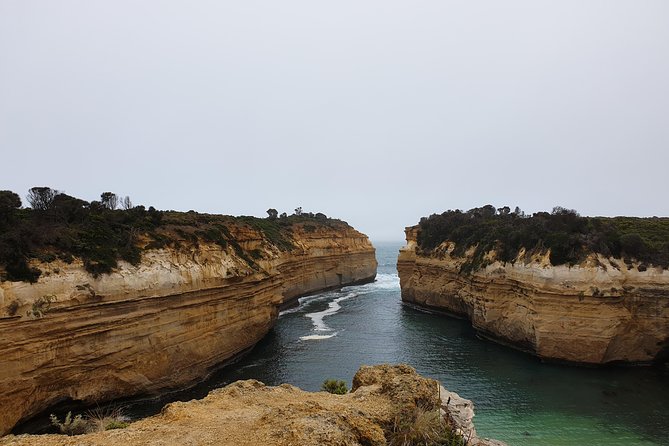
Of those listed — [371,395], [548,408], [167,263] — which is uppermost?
[167,263]

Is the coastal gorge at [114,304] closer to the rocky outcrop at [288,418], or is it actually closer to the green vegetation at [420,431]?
the rocky outcrop at [288,418]

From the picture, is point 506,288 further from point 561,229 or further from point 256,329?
point 256,329

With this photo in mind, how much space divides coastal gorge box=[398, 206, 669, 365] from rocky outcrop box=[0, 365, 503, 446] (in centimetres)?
1506

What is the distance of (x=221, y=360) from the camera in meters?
25.0

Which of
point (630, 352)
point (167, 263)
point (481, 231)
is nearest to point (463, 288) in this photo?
point (481, 231)

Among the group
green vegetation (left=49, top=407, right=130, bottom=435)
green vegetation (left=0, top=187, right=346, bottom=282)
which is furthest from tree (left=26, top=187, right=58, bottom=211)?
green vegetation (left=49, top=407, right=130, bottom=435)

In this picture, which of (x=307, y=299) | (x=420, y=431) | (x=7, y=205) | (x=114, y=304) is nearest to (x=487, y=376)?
(x=420, y=431)

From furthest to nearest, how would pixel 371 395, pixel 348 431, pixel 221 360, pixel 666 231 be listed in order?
pixel 666 231, pixel 221 360, pixel 371 395, pixel 348 431

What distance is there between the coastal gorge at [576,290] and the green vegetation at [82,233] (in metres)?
17.9

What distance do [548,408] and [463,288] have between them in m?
18.1

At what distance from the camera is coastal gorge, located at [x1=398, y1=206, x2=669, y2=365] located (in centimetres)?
2469

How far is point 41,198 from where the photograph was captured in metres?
22.5

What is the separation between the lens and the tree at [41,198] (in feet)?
72.9

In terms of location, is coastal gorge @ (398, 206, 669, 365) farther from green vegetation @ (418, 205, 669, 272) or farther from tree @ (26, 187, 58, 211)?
tree @ (26, 187, 58, 211)
